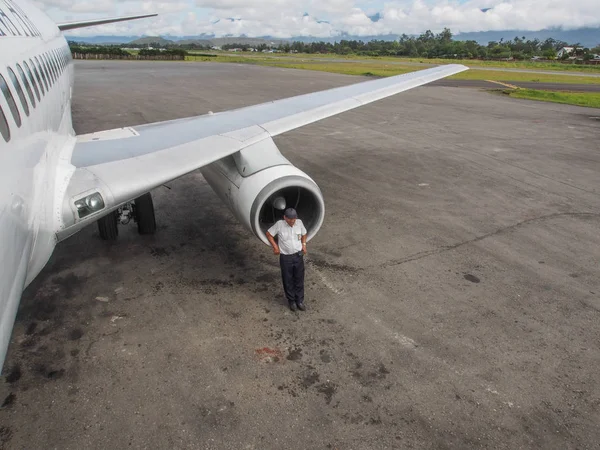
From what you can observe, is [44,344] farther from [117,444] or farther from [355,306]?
[355,306]

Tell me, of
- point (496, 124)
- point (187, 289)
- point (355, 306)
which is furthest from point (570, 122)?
point (187, 289)

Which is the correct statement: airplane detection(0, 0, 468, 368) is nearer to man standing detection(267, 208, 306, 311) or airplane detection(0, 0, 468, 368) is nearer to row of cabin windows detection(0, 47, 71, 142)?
row of cabin windows detection(0, 47, 71, 142)

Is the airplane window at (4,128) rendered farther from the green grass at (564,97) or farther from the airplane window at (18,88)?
the green grass at (564,97)

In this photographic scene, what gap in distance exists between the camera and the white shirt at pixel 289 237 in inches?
230

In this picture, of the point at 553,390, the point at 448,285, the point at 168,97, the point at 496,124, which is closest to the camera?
the point at 553,390

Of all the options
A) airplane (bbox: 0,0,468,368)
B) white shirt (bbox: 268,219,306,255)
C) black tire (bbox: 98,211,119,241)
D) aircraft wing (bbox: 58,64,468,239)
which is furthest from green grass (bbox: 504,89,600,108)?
black tire (bbox: 98,211,119,241)

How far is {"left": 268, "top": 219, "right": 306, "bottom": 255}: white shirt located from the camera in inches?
230

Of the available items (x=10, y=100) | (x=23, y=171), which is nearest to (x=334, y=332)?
(x=23, y=171)

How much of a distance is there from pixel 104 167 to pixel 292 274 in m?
2.92

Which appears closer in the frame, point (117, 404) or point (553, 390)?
point (117, 404)

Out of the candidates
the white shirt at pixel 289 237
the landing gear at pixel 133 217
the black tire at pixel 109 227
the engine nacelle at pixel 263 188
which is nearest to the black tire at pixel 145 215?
the landing gear at pixel 133 217

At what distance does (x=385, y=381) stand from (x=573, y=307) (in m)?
3.42

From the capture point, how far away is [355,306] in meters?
6.09

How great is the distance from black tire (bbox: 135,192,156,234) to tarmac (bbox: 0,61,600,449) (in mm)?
194
